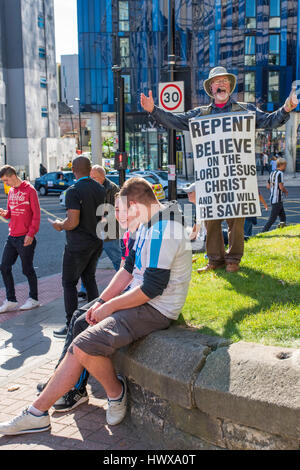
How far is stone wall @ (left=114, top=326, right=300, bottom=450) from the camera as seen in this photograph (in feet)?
9.87

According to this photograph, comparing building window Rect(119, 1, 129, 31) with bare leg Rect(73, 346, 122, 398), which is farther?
building window Rect(119, 1, 129, 31)

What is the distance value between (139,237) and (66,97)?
116507mm

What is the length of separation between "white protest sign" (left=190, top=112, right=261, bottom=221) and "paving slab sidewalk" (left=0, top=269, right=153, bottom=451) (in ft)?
6.99

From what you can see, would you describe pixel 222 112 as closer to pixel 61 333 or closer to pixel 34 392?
pixel 61 333

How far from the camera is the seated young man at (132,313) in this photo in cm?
373

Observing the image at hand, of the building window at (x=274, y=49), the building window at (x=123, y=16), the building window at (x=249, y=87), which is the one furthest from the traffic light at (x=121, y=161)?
the building window at (x=274, y=49)

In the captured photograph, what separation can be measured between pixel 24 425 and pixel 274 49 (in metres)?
47.4

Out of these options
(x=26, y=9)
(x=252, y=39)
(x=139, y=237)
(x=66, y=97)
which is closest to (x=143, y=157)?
(x=252, y=39)

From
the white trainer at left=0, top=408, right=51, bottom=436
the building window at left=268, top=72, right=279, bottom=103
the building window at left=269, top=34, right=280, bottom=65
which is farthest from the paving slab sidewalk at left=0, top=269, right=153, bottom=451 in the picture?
the building window at left=269, top=34, right=280, bottom=65

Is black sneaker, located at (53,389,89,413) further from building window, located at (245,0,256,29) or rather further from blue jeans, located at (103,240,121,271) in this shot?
building window, located at (245,0,256,29)

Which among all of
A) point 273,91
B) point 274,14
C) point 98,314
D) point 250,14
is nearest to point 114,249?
point 98,314

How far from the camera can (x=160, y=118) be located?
18.2 ft

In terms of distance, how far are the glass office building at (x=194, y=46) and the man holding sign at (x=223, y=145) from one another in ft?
132
